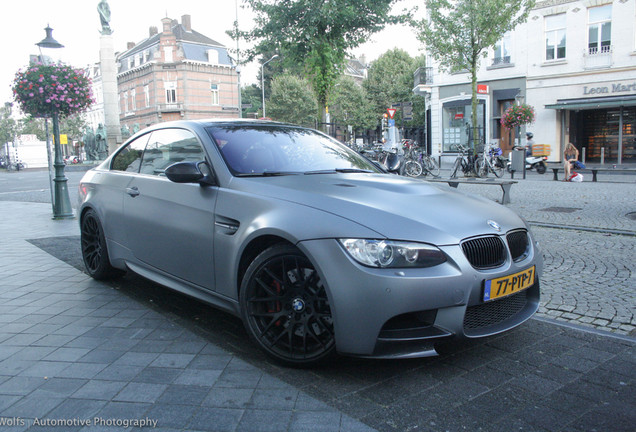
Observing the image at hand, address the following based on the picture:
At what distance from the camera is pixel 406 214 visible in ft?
9.14

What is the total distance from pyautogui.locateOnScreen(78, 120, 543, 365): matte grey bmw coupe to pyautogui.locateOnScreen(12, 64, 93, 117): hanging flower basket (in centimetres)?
788

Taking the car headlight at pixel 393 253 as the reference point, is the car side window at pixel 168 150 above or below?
above

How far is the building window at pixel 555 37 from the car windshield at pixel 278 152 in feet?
87.8

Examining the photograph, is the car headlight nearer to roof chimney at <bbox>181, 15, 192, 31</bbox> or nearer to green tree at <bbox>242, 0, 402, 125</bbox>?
green tree at <bbox>242, 0, 402, 125</bbox>

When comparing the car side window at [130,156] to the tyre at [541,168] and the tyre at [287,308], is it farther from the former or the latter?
the tyre at [541,168]

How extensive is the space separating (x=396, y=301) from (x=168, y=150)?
7.89 ft

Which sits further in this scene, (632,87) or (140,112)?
(140,112)

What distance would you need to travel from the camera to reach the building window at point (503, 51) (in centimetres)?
2827

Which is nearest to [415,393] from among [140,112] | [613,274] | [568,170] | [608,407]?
[608,407]

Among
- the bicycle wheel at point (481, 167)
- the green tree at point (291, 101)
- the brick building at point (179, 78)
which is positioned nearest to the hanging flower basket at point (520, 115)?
the bicycle wheel at point (481, 167)

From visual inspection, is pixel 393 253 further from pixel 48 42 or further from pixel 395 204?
pixel 48 42

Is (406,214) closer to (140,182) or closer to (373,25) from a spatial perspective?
(140,182)

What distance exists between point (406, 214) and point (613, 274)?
3.40 m

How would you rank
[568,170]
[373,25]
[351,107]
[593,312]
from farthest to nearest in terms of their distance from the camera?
[351,107] → [373,25] → [568,170] → [593,312]
